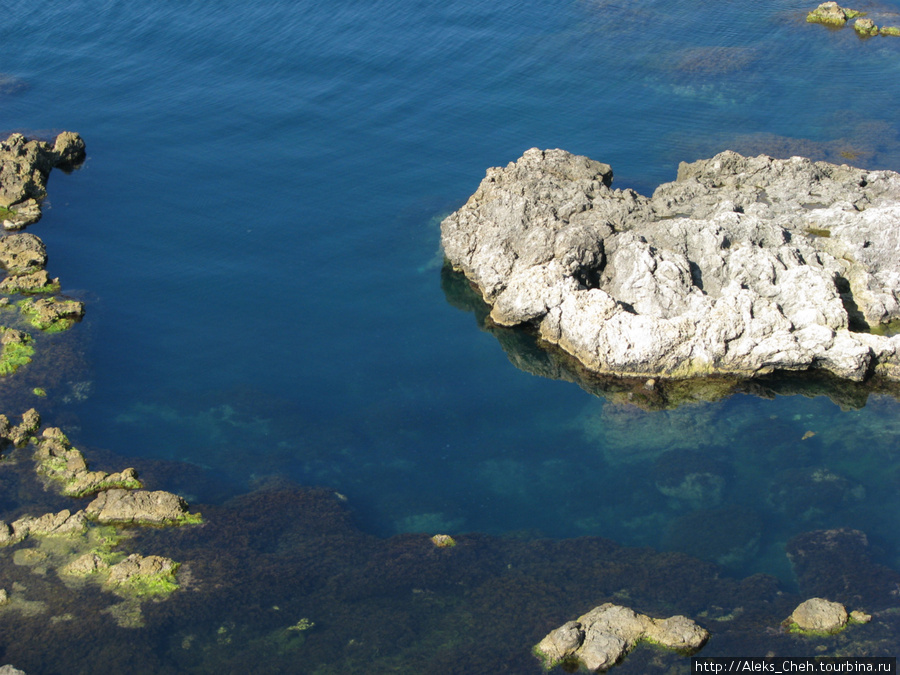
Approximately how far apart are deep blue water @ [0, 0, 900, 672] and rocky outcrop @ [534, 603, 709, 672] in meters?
4.87

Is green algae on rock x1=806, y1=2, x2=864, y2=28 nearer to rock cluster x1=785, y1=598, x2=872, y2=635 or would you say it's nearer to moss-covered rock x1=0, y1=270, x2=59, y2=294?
rock cluster x1=785, y1=598, x2=872, y2=635

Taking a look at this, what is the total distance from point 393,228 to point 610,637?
28528mm

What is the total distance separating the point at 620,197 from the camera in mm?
42969

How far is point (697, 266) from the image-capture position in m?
38.6

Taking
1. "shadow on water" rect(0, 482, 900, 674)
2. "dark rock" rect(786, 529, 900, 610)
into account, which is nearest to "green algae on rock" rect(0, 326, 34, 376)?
"shadow on water" rect(0, 482, 900, 674)

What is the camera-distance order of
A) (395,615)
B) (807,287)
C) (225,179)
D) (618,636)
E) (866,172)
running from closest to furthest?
(618,636), (395,615), (807,287), (866,172), (225,179)

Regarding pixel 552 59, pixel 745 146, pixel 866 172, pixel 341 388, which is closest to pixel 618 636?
pixel 341 388

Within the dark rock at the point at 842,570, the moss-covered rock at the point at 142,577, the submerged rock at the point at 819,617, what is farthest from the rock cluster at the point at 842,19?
the moss-covered rock at the point at 142,577

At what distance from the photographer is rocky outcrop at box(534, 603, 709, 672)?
969 inches

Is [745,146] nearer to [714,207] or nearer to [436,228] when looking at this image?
[714,207]

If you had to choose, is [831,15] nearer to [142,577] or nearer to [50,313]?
[50,313]

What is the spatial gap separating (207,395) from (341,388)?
19.5 ft

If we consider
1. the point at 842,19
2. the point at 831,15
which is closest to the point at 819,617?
the point at 831,15

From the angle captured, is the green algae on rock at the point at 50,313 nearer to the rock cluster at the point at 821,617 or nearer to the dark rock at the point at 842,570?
the dark rock at the point at 842,570
